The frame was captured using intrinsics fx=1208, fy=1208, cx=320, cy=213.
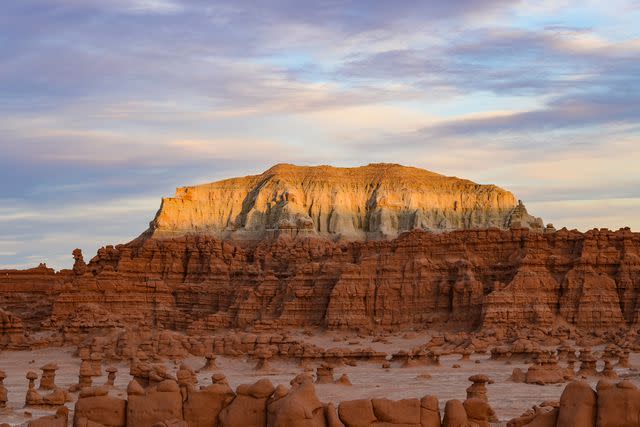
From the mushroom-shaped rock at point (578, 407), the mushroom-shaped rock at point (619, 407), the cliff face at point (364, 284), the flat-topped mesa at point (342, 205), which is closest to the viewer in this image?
the mushroom-shaped rock at point (619, 407)

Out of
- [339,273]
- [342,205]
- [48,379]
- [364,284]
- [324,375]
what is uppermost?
[342,205]

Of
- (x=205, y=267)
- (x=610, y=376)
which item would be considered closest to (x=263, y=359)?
(x=610, y=376)

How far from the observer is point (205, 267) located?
284ft

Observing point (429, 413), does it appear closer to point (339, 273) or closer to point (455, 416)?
point (455, 416)

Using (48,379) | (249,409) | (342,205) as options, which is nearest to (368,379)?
(48,379)

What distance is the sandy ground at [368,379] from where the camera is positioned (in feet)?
115

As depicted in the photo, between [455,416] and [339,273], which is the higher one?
[339,273]

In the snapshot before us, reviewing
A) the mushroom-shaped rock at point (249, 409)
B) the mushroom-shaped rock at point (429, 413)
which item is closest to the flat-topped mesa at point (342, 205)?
the mushroom-shaped rock at point (249, 409)

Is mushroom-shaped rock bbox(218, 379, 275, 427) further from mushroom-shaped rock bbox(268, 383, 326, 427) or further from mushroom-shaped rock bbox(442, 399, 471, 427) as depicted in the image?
mushroom-shaped rock bbox(442, 399, 471, 427)

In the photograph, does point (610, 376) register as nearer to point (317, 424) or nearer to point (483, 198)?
point (317, 424)

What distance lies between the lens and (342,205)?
4183 inches

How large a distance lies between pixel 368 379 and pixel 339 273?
32522mm

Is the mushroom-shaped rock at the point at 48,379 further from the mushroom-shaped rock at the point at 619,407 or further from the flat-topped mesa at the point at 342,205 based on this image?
the flat-topped mesa at the point at 342,205

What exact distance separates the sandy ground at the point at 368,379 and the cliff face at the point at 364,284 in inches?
311
